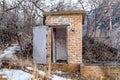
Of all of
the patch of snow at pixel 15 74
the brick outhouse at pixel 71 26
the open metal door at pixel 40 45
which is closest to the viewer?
the patch of snow at pixel 15 74

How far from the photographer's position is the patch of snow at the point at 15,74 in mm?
6590

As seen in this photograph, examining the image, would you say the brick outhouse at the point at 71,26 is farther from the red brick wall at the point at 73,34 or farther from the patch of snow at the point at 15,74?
the patch of snow at the point at 15,74

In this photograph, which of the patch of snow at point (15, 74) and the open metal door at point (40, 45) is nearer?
the patch of snow at point (15, 74)

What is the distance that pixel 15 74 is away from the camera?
6984mm

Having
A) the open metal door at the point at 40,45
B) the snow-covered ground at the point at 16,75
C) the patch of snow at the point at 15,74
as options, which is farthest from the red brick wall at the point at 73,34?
the patch of snow at the point at 15,74

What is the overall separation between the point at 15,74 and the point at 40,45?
2.04 metres

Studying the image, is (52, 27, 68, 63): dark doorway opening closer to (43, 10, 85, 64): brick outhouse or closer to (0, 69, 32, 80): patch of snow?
(43, 10, 85, 64): brick outhouse

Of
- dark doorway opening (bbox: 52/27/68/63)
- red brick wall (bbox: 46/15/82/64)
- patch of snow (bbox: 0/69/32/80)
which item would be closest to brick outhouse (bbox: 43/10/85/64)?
red brick wall (bbox: 46/15/82/64)

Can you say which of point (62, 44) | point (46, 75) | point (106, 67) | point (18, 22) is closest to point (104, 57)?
point (62, 44)

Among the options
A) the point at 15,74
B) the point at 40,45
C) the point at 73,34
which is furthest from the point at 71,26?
the point at 15,74

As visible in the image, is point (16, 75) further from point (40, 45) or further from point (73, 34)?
point (73, 34)

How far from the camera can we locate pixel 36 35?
8.98 metres

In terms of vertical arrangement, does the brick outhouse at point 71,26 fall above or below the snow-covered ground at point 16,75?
above

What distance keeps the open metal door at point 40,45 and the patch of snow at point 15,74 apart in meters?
1.42
